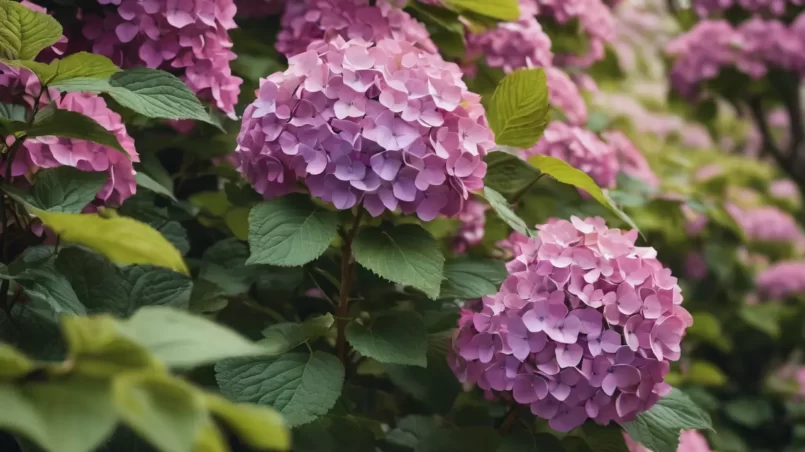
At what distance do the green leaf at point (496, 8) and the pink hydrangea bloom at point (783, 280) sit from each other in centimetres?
139

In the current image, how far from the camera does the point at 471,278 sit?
0.81 m

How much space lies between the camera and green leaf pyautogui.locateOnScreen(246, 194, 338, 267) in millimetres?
674

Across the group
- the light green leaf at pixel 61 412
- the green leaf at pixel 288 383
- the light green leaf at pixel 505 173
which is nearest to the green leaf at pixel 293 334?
the green leaf at pixel 288 383

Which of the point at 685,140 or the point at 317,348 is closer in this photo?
the point at 317,348

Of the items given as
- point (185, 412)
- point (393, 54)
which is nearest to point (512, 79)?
point (393, 54)

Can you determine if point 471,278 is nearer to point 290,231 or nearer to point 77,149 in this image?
point 290,231

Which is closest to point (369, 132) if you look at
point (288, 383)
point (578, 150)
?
point (288, 383)

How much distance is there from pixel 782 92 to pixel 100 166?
1.60 metres

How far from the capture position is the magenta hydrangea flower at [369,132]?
70 centimetres

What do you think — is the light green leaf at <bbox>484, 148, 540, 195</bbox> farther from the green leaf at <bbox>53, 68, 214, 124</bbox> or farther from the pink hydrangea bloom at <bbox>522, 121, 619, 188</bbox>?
the green leaf at <bbox>53, 68, 214, 124</bbox>

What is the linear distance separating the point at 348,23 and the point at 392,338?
42 centimetres

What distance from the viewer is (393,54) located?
0.75m

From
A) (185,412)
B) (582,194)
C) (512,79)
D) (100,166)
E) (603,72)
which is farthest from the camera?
(603,72)

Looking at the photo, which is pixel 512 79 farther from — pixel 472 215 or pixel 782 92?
pixel 782 92
